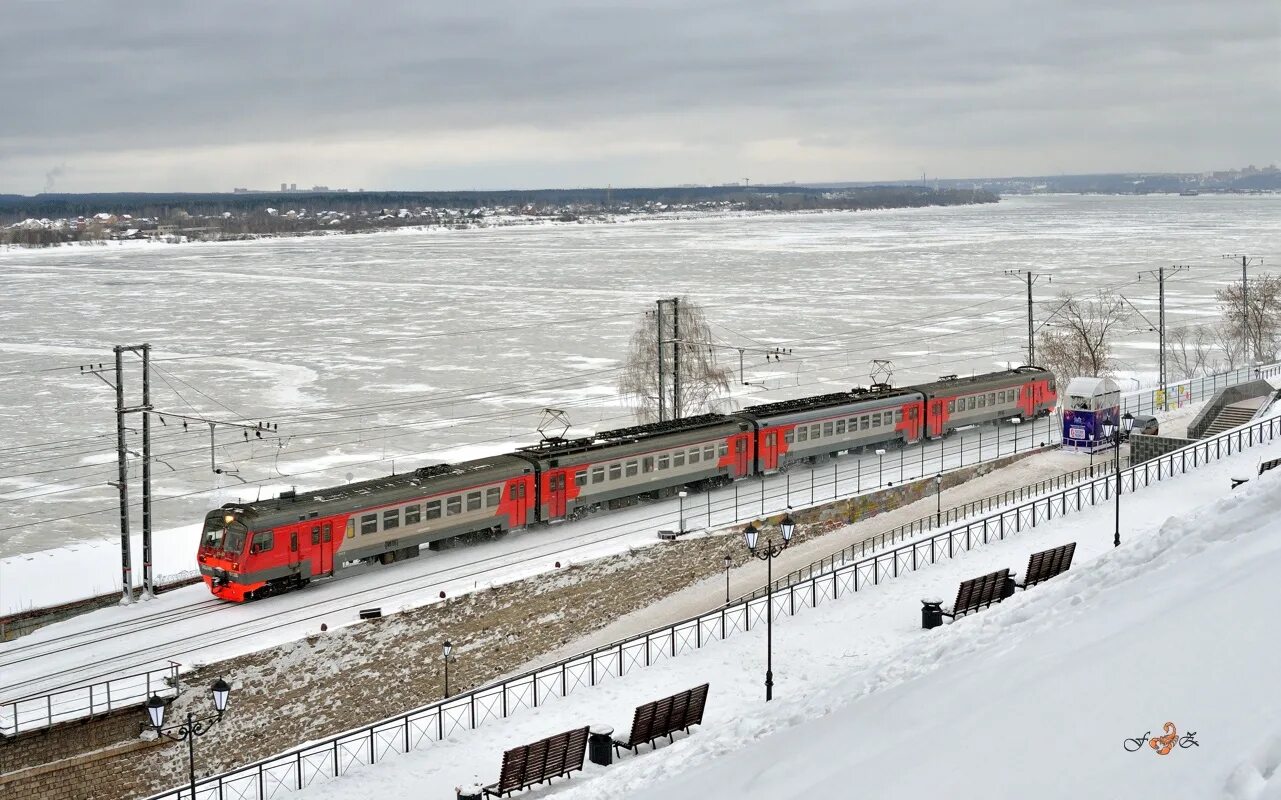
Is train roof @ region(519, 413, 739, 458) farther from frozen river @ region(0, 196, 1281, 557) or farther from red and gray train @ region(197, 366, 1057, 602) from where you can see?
frozen river @ region(0, 196, 1281, 557)

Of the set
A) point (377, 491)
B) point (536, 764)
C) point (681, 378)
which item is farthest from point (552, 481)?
point (536, 764)

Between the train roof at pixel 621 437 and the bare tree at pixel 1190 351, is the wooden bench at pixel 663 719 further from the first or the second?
the bare tree at pixel 1190 351

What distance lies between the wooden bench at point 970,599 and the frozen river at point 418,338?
73.6 ft

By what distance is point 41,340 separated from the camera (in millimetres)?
71188

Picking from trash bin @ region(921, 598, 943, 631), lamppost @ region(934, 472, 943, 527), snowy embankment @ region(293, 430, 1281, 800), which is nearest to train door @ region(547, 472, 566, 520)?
lamppost @ region(934, 472, 943, 527)

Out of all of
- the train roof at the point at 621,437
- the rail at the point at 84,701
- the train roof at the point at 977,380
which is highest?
the train roof at the point at 977,380

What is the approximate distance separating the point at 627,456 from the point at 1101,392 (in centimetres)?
1463

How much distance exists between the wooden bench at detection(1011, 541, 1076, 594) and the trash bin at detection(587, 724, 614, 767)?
7.55m

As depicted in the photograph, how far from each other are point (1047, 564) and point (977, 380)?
2491 cm

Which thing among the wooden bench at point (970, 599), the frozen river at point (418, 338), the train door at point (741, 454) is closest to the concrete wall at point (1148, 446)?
the train door at point (741, 454)

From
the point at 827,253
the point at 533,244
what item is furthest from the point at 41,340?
the point at 533,244

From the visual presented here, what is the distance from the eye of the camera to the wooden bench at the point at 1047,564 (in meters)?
21.3

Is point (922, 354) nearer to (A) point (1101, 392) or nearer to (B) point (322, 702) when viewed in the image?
(A) point (1101, 392)

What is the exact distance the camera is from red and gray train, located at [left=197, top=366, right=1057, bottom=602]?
91.7 ft
